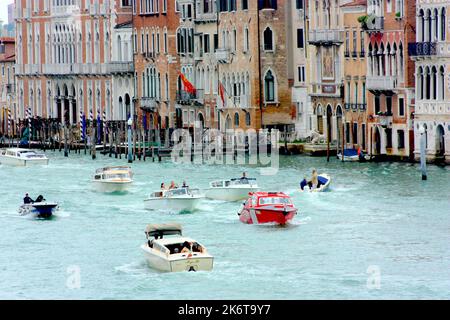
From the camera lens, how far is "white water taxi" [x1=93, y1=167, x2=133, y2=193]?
5347 cm

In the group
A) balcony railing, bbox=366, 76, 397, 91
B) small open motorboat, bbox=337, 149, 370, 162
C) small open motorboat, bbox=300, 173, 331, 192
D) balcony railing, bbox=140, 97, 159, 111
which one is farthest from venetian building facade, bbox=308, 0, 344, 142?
small open motorboat, bbox=300, 173, 331, 192

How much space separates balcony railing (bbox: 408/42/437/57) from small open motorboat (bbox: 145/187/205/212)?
14.9 metres

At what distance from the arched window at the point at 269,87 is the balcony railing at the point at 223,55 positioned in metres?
2.35

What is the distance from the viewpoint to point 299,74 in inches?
2795

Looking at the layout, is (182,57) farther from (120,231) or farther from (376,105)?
(120,231)

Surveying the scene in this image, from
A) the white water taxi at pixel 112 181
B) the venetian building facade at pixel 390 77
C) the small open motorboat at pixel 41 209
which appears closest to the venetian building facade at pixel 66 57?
the venetian building facade at pixel 390 77

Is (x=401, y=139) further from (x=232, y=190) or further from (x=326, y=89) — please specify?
(x=232, y=190)

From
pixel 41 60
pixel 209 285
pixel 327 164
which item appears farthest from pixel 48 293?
pixel 41 60

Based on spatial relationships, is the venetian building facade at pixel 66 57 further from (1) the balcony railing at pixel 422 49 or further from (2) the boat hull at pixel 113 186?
(2) the boat hull at pixel 113 186

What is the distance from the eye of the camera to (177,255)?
33.5 m

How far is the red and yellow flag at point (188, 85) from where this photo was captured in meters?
75.4

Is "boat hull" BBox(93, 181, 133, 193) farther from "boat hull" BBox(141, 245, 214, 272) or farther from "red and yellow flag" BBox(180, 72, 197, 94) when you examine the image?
"red and yellow flag" BBox(180, 72, 197, 94)


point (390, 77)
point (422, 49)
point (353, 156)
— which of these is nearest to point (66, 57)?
point (390, 77)

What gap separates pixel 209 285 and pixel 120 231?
9727 millimetres
